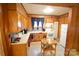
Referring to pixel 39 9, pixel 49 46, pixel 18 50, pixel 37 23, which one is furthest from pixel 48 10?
pixel 18 50

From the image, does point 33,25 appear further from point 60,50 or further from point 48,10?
point 60,50

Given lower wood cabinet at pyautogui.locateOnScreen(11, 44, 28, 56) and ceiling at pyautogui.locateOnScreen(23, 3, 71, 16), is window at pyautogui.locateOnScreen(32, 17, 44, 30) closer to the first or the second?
ceiling at pyautogui.locateOnScreen(23, 3, 71, 16)

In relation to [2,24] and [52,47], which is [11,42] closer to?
[2,24]

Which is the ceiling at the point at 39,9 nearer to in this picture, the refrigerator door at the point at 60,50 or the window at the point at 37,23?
the window at the point at 37,23

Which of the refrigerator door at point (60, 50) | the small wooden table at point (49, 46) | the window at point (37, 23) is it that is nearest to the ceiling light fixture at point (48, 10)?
the window at point (37, 23)

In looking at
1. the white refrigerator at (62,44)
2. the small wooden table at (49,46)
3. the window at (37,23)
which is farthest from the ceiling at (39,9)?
Result: the small wooden table at (49,46)

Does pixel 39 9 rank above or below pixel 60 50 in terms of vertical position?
above

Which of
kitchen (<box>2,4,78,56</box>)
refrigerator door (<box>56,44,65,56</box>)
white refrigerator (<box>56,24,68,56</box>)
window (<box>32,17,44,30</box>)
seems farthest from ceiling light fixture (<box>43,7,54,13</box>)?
refrigerator door (<box>56,44,65,56</box>)

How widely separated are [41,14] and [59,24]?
0.34 m

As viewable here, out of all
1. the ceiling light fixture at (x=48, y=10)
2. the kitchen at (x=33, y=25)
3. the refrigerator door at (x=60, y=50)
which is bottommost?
the refrigerator door at (x=60, y=50)

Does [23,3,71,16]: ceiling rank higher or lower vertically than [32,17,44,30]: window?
higher

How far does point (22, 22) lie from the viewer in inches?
56.7

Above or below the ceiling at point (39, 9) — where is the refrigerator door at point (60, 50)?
below

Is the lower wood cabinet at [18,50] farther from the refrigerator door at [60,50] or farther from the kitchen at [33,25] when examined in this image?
the refrigerator door at [60,50]
